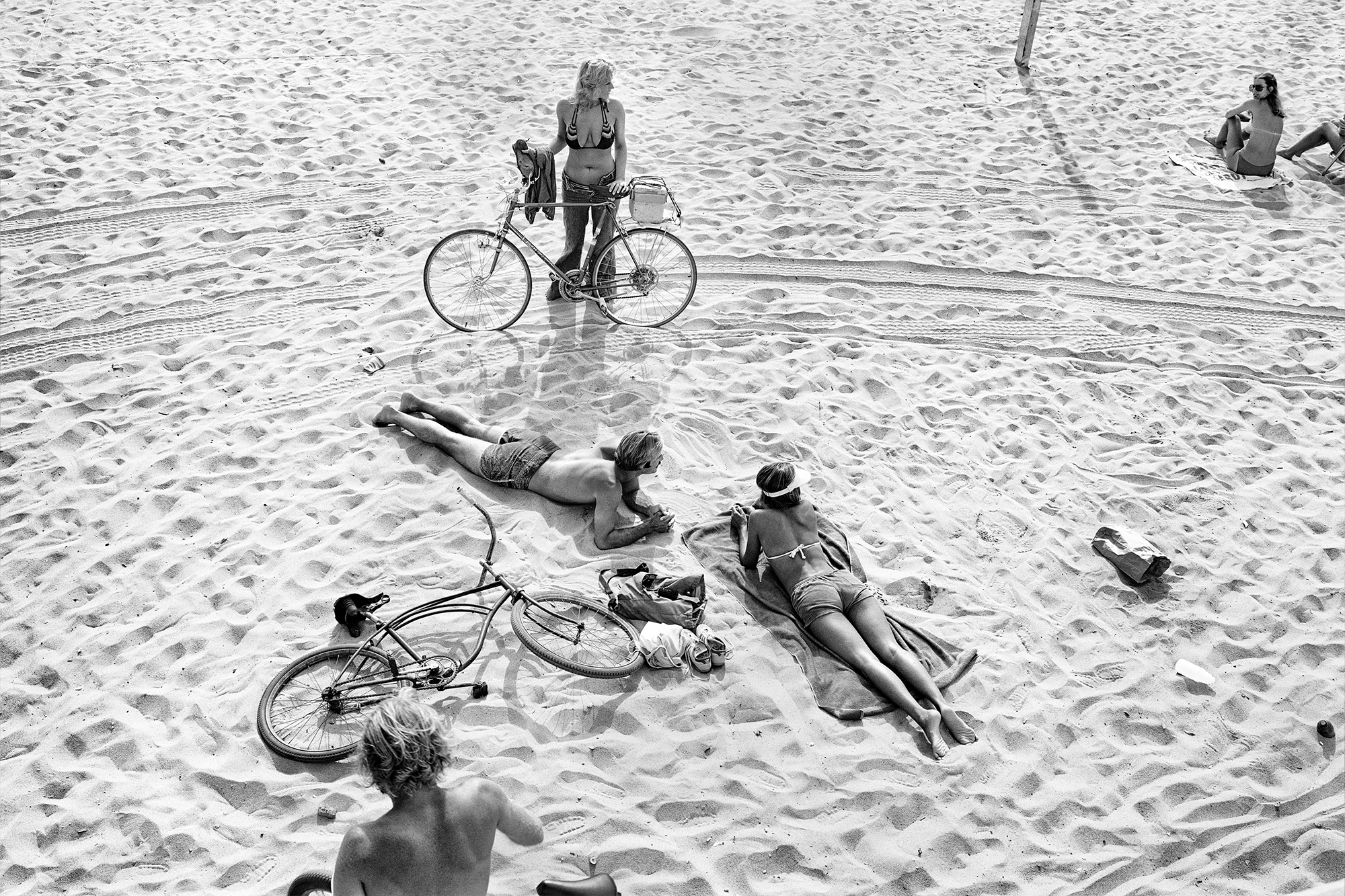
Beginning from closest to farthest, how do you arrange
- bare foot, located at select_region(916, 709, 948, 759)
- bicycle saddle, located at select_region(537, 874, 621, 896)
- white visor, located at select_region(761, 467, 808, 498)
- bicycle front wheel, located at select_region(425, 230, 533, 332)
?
bicycle saddle, located at select_region(537, 874, 621, 896) → bare foot, located at select_region(916, 709, 948, 759) → white visor, located at select_region(761, 467, 808, 498) → bicycle front wheel, located at select_region(425, 230, 533, 332)

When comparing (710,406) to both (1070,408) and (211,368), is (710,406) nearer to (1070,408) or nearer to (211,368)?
(1070,408)

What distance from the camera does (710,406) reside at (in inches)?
264

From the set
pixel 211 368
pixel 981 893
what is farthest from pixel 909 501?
pixel 211 368

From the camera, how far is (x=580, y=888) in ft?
11.7

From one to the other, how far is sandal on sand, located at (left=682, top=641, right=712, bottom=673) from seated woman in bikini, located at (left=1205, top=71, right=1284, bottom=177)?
7921mm

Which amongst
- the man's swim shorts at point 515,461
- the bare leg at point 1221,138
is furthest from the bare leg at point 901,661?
the bare leg at point 1221,138

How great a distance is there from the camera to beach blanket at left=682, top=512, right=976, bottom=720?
4883 millimetres

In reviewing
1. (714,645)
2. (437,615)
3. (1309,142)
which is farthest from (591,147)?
(1309,142)

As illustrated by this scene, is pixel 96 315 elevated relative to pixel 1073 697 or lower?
elevated

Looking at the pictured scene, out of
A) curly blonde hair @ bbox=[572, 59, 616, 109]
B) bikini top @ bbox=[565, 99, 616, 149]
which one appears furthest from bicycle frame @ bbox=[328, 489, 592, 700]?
curly blonde hair @ bbox=[572, 59, 616, 109]

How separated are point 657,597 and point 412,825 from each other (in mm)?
2058

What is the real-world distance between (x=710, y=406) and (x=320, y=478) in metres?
2.51

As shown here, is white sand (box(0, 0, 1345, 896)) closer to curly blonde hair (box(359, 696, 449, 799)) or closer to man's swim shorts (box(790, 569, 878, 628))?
man's swim shorts (box(790, 569, 878, 628))

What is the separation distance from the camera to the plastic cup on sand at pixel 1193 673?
16.9ft
